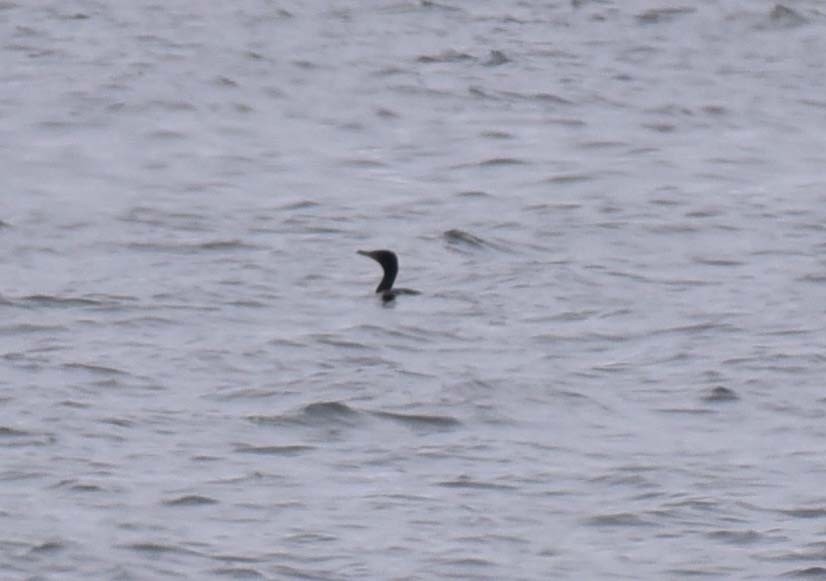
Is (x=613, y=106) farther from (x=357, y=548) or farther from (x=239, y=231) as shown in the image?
(x=357, y=548)

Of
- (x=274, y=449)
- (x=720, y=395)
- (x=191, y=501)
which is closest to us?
(x=191, y=501)

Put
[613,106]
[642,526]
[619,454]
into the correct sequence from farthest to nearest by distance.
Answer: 1. [613,106]
2. [619,454]
3. [642,526]

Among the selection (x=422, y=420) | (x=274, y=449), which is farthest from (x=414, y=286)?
(x=274, y=449)

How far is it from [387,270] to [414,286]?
548mm

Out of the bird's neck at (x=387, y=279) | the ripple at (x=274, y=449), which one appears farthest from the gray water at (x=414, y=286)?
the bird's neck at (x=387, y=279)

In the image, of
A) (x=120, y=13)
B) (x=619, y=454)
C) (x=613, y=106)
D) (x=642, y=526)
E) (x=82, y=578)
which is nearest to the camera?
(x=82, y=578)

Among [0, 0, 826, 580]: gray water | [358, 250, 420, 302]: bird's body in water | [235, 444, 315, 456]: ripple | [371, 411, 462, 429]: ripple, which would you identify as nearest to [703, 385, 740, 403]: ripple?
[0, 0, 826, 580]: gray water

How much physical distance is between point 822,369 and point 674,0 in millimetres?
15081

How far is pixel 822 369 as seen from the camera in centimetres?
1580

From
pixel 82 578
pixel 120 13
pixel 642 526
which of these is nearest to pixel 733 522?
pixel 642 526

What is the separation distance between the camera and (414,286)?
18.0 meters

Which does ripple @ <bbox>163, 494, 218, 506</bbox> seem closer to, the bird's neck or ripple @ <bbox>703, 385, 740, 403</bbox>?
ripple @ <bbox>703, 385, 740, 403</bbox>

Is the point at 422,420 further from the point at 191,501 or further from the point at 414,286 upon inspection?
the point at 414,286

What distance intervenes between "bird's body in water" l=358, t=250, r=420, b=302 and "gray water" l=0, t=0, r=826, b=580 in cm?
31
